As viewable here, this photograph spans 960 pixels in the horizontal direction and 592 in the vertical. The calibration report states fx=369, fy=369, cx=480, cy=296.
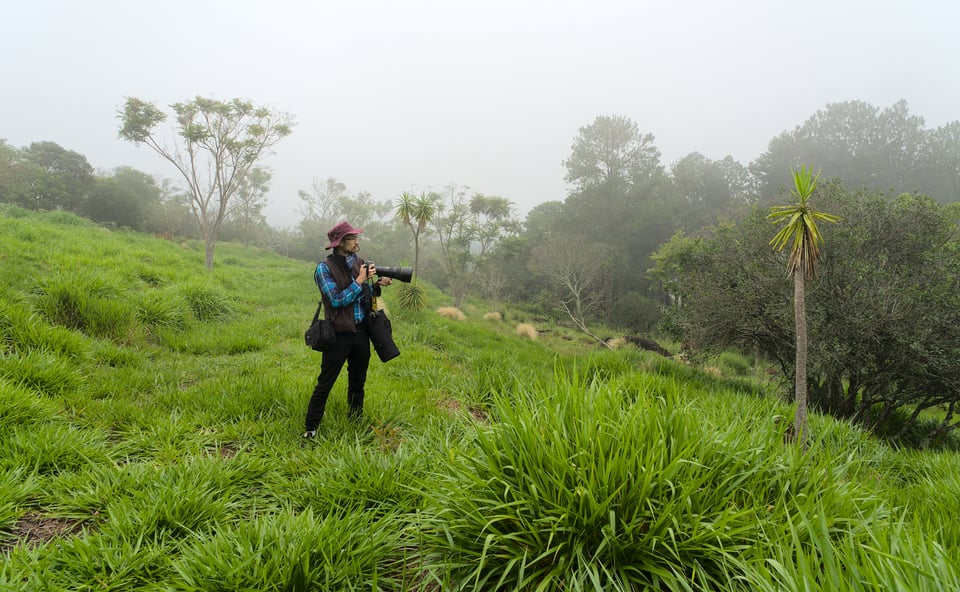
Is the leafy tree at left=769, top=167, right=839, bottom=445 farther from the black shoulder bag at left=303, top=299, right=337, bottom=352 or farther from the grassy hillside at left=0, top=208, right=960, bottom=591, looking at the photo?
the black shoulder bag at left=303, top=299, right=337, bottom=352

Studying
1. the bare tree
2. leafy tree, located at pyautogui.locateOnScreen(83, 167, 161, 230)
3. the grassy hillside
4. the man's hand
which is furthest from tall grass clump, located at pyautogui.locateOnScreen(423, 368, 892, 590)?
leafy tree, located at pyautogui.locateOnScreen(83, 167, 161, 230)

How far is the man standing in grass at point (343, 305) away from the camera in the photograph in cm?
310

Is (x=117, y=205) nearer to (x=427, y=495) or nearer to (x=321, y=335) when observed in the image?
(x=321, y=335)

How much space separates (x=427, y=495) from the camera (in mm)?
1771

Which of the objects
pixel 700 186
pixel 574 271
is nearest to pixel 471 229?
pixel 574 271

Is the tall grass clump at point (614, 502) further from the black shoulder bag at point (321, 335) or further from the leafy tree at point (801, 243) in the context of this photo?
the leafy tree at point (801, 243)

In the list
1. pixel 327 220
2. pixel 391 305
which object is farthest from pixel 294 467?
pixel 327 220

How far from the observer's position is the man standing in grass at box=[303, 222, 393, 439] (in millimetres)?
3102

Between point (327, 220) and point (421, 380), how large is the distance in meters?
45.2

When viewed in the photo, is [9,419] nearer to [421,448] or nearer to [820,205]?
[421,448]

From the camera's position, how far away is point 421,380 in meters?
5.20

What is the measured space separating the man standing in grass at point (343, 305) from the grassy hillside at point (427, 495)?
37 cm

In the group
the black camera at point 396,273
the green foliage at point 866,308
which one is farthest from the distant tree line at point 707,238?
the black camera at point 396,273

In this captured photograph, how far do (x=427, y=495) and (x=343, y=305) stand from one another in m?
1.85
